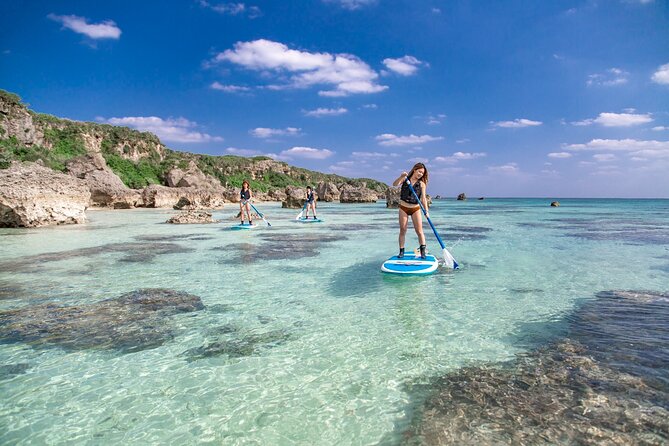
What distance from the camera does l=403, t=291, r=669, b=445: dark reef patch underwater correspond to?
9.15ft

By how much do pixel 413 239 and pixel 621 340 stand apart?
12.0 meters

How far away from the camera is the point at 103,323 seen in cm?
531

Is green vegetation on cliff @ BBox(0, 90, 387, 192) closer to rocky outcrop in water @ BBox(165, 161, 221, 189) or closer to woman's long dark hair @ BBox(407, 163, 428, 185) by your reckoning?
rocky outcrop in water @ BBox(165, 161, 221, 189)

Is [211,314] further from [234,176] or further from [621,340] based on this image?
[234,176]

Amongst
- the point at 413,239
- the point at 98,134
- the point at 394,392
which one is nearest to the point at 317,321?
the point at 394,392

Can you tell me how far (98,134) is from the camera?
57375 mm

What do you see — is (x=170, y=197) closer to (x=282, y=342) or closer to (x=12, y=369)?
(x=12, y=369)

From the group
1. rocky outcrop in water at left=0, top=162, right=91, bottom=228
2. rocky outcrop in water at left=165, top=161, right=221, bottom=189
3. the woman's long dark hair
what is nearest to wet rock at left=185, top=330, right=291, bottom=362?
the woman's long dark hair

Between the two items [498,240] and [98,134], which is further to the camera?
[98,134]

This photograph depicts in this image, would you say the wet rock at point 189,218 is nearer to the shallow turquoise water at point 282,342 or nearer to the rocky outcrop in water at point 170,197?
the shallow turquoise water at point 282,342

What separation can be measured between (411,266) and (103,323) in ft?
19.6

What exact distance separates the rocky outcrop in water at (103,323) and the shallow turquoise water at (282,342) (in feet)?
0.60

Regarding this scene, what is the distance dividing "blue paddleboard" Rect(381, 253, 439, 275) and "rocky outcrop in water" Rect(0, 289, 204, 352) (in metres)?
4.17

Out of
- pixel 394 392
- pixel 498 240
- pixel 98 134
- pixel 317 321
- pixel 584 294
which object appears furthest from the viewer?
pixel 98 134
